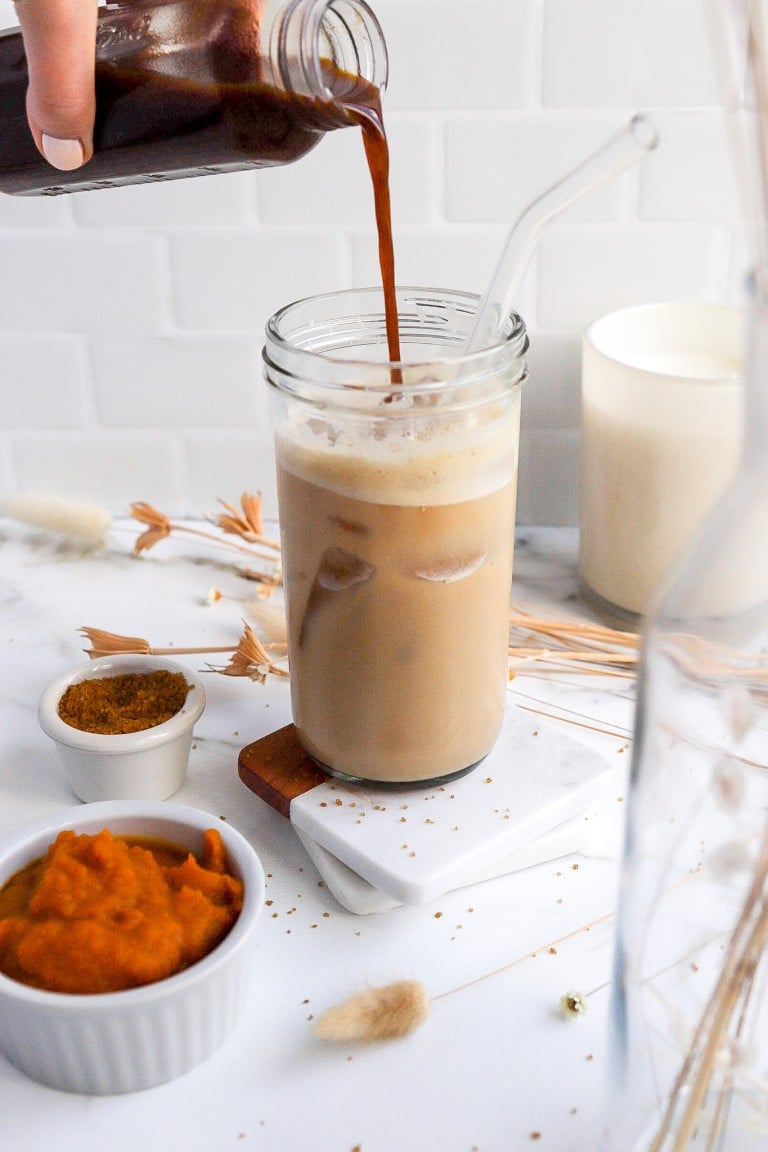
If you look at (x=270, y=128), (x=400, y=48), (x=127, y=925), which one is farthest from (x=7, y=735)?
(x=400, y=48)

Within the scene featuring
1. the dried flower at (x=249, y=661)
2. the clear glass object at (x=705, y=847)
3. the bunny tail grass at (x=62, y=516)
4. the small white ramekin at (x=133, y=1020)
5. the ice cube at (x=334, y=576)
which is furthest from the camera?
the bunny tail grass at (x=62, y=516)

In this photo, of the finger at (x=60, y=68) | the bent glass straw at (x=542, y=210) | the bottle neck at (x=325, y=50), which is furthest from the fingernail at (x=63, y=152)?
the bent glass straw at (x=542, y=210)

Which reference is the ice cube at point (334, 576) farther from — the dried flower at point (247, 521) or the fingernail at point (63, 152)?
the dried flower at point (247, 521)

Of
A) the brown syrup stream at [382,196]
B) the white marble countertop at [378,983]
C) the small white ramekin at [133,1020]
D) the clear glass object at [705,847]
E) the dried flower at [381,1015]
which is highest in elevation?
the brown syrup stream at [382,196]

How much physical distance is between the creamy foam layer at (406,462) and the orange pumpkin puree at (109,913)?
0.62 feet

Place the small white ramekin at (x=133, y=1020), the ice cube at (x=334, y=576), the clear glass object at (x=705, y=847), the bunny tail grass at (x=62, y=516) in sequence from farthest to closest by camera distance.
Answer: the bunny tail grass at (x=62, y=516) → the ice cube at (x=334, y=576) → the small white ramekin at (x=133, y=1020) → the clear glass object at (x=705, y=847)

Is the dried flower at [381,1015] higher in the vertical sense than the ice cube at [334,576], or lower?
lower

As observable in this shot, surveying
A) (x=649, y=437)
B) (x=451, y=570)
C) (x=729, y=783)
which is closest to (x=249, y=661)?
(x=451, y=570)

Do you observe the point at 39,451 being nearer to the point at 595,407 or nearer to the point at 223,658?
the point at 223,658

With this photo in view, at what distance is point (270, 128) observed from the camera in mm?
596

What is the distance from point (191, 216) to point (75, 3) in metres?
0.40

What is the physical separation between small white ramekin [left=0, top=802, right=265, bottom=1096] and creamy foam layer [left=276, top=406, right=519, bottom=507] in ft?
0.63

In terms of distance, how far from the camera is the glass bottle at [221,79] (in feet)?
1.87

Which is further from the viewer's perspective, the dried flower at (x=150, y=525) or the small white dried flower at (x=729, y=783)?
the dried flower at (x=150, y=525)
